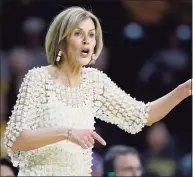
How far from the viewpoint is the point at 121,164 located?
3.61 meters

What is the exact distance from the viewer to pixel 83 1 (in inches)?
199

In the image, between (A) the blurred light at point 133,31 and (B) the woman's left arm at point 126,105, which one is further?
A: (A) the blurred light at point 133,31

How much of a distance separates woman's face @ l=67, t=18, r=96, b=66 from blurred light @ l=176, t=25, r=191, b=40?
110 inches

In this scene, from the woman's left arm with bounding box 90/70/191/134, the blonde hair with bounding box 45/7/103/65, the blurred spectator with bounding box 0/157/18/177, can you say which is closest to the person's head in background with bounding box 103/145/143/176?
the blurred spectator with bounding box 0/157/18/177

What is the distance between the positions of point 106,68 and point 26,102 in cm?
260

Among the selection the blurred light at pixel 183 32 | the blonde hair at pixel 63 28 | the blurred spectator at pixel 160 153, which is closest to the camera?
the blonde hair at pixel 63 28

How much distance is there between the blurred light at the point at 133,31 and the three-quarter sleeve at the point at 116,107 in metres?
2.47

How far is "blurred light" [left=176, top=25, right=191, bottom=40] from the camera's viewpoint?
207 inches

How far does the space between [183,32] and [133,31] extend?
450mm

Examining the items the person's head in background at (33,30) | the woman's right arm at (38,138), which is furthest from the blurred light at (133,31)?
the woman's right arm at (38,138)

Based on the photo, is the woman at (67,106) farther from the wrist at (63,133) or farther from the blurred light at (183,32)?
the blurred light at (183,32)

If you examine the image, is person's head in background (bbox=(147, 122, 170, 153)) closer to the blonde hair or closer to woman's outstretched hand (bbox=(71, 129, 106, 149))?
the blonde hair

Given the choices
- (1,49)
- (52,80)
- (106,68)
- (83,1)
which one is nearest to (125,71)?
(106,68)

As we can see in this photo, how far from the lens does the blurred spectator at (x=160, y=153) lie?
188 inches
